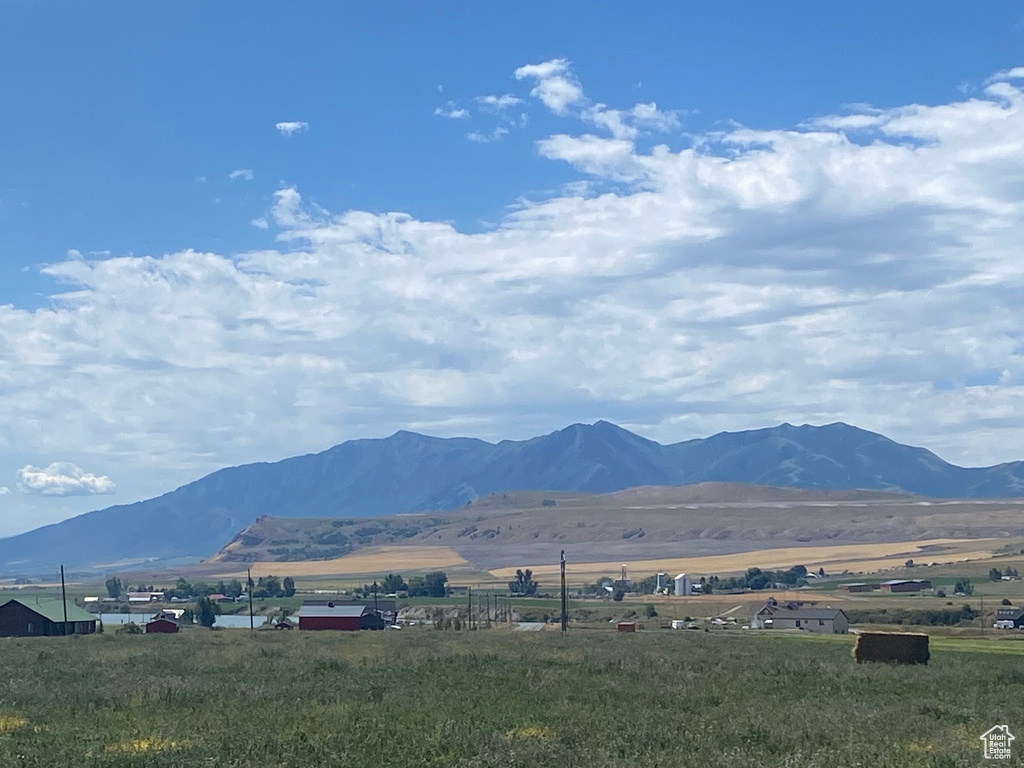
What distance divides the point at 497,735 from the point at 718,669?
1679 cm

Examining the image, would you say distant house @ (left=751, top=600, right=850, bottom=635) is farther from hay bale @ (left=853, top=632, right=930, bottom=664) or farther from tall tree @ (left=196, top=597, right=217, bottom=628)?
hay bale @ (left=853, top=632, right=930, bottom=664)

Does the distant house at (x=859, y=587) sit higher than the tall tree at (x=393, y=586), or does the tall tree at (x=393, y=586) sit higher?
the tall tree at (x=393, y=586)

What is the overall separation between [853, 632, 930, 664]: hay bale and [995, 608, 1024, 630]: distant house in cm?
6464

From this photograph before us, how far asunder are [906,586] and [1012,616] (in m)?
51.6

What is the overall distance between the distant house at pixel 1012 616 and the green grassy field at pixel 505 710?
6043cm

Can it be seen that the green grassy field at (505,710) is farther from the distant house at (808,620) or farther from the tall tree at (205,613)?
the tall tree at (205,613)

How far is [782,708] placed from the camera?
27125mm

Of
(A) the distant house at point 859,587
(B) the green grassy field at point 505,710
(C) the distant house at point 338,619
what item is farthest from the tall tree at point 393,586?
(B) the green grassy field at point 505,710

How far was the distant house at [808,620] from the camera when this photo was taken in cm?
9925

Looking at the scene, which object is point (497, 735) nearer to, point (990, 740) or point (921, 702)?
point (990, 740)

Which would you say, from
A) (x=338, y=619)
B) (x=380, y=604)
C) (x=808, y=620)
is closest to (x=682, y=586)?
(x=380, y=604)

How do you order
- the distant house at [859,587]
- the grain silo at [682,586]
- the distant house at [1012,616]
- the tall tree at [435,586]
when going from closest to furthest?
the distant house at [1012,616] → the distant house at [859,587] → the grain silo at [682,586] → the tall tree at [435,586]

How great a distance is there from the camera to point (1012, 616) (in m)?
103

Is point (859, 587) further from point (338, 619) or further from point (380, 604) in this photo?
point (338, 619)
